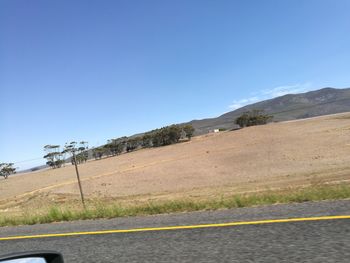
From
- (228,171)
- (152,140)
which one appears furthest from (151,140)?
(228,171)

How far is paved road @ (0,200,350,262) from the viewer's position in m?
6.08

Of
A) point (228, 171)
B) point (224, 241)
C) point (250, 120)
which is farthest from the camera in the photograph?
point (250, 120)

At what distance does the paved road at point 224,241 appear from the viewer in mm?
6078

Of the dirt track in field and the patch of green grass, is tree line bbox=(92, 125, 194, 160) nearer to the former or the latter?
the dirt track in field

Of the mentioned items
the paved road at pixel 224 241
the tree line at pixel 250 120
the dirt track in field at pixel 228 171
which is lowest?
the dirt track in field at pixel 228 171

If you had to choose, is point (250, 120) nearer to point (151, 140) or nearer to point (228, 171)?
point (151, 140)

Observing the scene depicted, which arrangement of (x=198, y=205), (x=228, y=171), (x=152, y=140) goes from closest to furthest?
(x=198, y=205) → (x=228, y=171) → (x=152, y=140)

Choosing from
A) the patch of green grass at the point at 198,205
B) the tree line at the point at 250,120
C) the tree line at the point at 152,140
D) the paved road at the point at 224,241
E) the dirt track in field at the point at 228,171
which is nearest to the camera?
the paved road at the point at 224,241

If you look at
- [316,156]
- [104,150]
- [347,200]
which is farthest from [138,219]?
[104,150]

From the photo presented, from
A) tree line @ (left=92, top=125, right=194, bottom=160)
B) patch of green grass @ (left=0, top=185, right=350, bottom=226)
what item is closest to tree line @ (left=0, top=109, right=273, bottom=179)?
tree line @ (left=92, top=125, right=194, bottom=160)

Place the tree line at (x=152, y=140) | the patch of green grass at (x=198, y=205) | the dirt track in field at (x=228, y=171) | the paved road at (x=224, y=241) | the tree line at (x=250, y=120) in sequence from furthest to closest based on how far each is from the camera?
the tree line at (x=250, y=120), the tree line at (x=152, y=140), the dirt track in field at (x=228, y=171), the patch of green grass at (x=198, y=205), the paved road at (x=224, y=241)

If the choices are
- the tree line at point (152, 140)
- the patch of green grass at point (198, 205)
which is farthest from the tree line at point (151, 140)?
the patch of green grass at point (198, 205)

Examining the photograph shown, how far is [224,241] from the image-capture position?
7.12 metres

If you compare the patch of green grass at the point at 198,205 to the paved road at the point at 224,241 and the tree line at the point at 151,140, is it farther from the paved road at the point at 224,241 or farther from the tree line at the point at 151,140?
the tree line at the point at 151,140
